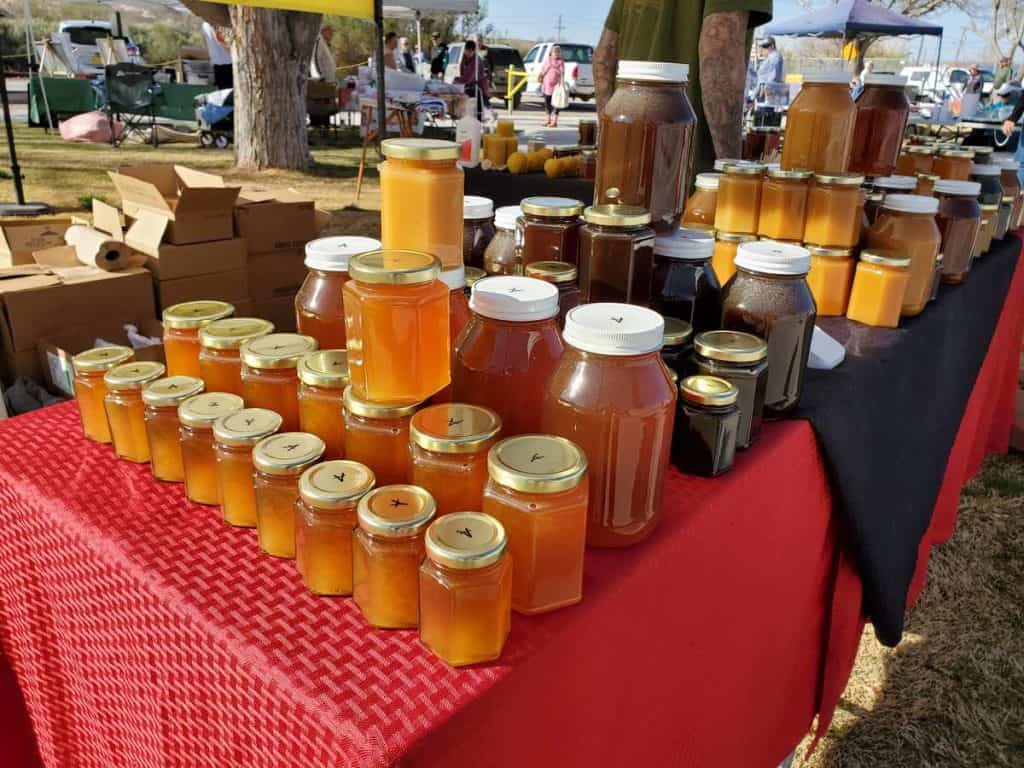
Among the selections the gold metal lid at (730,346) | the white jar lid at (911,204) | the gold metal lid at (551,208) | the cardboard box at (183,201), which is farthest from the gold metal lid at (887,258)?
the cardboard box at (183,201)

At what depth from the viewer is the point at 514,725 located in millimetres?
674

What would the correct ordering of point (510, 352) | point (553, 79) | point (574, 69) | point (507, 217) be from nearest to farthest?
point (510, 352), point (507, 217), point (553, 79), point (574, 69)

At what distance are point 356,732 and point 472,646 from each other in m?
0.12

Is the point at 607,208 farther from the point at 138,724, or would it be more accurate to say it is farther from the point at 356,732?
the point at 138,724

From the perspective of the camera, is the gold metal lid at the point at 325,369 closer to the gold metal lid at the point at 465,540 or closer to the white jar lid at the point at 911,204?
the gold metal lid at the point at 465,540

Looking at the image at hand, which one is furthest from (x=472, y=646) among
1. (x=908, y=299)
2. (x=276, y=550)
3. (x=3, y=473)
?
(x=908, y=299)

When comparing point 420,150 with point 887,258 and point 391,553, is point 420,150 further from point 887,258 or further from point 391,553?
point 887,258

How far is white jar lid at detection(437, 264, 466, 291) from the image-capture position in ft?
2.88

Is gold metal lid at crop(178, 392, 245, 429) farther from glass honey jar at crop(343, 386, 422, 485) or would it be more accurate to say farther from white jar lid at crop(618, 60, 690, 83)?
white jar lid at crop(618, 60, 690, 83)

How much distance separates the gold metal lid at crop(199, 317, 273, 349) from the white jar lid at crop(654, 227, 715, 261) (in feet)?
1.90

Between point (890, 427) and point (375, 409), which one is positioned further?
point (890, 427)

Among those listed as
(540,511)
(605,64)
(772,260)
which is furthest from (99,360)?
(605,64)

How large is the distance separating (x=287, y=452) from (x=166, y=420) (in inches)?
9.1

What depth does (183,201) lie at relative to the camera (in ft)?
9.21
